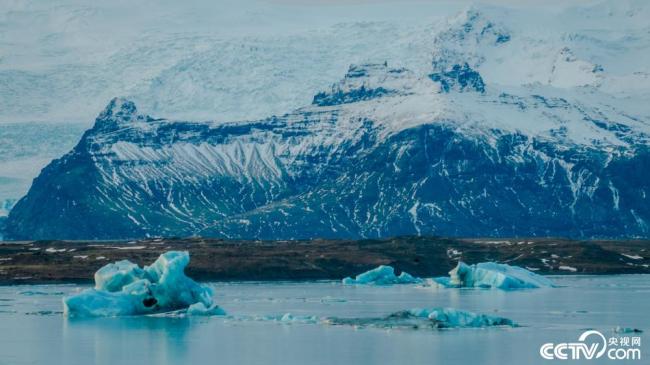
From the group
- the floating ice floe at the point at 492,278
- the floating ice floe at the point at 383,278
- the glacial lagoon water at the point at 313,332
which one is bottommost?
the floating ice floe at the point at 383,278

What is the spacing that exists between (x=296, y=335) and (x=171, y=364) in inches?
689

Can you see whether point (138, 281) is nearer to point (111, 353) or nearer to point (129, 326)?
point (129, 326)

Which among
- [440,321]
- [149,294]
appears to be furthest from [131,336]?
[440,321]

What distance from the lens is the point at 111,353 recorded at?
11069cm

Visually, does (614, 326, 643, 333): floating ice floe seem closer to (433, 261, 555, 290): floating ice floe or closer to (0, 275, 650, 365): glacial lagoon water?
(0, 275, 650, 365): glacial lagoon water

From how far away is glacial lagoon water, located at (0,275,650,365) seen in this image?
108 metres

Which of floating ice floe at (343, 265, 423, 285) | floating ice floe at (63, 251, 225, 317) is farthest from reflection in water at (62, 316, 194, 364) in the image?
floating ice floe at (343, 265, 423, 285)

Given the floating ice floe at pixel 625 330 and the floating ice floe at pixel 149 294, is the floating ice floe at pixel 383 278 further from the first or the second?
the floating ice floe at pixel 625 330

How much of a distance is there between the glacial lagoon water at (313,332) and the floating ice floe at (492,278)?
375 inches

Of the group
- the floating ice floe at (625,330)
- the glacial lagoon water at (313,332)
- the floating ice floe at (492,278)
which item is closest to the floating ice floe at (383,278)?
the floating ice floe at (492,278)

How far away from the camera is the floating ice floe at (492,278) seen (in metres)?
179

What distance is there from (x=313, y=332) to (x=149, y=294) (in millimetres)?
21630

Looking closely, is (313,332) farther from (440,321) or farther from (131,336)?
(131,336)

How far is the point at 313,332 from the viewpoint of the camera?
12319 centimetres
